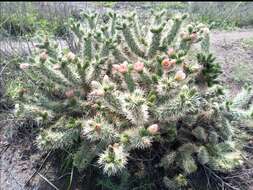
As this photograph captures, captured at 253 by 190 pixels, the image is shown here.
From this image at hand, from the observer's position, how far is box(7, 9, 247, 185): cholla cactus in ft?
12.6

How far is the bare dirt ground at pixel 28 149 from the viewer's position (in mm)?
4430

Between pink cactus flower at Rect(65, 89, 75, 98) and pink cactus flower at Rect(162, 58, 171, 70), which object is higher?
pink cactus flower at Rect(162, 58, 171, 70)

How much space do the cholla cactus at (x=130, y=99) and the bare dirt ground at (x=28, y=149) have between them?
0.46m

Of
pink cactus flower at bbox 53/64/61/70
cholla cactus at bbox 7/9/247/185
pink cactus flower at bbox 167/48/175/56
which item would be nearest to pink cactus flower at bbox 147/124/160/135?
cholla cactus at bbox 7/9/247/185

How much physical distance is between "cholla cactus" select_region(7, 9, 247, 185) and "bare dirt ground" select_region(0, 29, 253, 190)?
459mm

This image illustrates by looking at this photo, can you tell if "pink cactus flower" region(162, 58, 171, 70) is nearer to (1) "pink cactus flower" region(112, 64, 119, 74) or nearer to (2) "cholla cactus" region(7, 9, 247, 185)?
(2) "cholla cactus" region(7, 9, 247, 185)

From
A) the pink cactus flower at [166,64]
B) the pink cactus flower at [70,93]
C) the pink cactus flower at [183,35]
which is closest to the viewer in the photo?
the pink cactus flower at [166,64]

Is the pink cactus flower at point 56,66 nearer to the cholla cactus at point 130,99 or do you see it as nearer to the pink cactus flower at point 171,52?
the cholla cactus at point 130,99

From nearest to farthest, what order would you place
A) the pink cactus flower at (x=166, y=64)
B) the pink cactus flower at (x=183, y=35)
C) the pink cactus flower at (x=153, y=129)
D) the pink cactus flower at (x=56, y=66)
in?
the pink cactus flower at (x=153, y=129) → the pink cactus flower at (x=166, y=64) → the pink cactus flower at (x=56, y=66) → the pink cactus flower at (x=183, y=35)

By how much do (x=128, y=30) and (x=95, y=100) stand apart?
2.97 ft

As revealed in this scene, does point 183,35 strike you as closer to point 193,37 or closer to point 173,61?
point 193,37

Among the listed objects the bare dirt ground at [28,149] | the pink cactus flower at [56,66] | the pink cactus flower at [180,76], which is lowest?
the bare dirt ground at [28,149]

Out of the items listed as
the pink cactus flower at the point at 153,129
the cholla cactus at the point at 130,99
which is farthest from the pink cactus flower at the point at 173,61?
the pink cactus flower at the point at 153,129

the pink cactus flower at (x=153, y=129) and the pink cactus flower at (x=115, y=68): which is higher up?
the pink cactus flower at (x=115, y=68)
